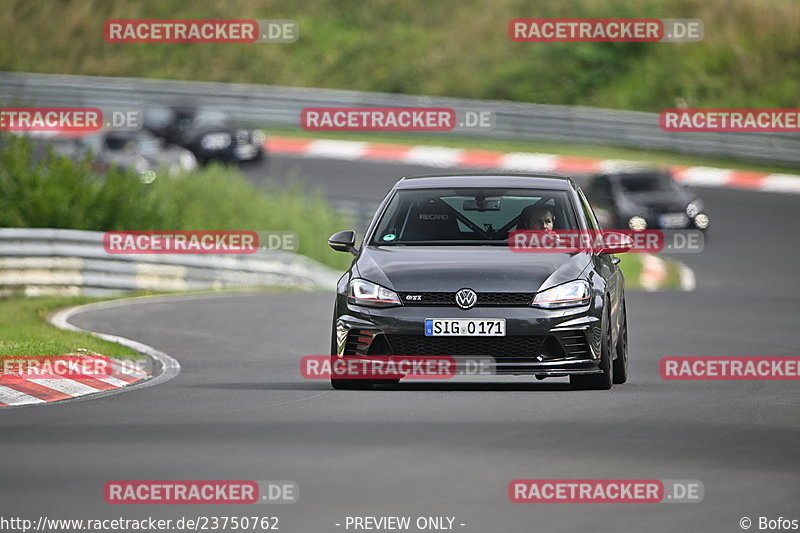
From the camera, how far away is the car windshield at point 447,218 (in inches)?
478

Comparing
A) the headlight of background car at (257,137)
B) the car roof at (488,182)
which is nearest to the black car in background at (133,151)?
the headlight of background car at (257,137)

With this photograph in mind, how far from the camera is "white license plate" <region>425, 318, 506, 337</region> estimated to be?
1113 centimetres

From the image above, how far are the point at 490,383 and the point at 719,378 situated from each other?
194cm

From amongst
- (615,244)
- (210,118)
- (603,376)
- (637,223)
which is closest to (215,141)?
(210,118)

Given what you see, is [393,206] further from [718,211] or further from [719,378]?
[718,211]

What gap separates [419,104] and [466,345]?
102ft

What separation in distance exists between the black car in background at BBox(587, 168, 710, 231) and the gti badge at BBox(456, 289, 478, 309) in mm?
20813

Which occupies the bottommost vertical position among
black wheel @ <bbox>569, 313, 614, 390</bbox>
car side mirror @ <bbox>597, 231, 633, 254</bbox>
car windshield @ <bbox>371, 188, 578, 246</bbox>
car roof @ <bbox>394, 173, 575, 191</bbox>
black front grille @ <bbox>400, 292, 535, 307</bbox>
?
black wheel @ <bbox>569, 313, 614, 390</bbox>

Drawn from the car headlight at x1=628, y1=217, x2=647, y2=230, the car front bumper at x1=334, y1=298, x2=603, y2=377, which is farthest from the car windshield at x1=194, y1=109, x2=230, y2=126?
the car front bumper at x1=334, y1=298, x2=603, y2=377

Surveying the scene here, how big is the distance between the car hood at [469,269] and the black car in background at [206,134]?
91.9ft

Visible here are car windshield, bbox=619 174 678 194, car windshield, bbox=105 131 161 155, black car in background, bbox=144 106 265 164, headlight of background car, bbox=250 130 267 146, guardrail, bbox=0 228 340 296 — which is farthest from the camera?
headlight of background car, bbox=250 130 267 146

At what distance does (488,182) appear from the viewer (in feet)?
41.1

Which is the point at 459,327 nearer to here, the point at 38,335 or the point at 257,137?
the point at 38,335

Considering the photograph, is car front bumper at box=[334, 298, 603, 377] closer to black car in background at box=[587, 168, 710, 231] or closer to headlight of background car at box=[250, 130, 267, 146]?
black car in background at box=[587, 168, 710, 231]
